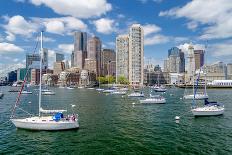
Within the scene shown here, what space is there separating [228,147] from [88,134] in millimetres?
24183

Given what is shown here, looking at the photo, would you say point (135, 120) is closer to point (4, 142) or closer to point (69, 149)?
point (69, 149)

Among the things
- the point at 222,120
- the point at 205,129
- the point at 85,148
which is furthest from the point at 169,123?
the point at 85,148

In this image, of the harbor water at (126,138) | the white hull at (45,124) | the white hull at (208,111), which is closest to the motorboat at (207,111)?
the white hull at (208,111)

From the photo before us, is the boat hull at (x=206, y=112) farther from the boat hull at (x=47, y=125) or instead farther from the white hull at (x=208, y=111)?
the boat hull at (x=47, y=125)

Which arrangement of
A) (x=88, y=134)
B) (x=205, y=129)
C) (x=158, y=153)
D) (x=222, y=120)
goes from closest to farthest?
(x=158, y=153) → (x=88, y=134) → (x=205, y=129) → (x=222, y=120)

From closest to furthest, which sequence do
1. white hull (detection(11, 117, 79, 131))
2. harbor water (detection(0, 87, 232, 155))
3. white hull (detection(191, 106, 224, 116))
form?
harbor water (detection(0, 87, 232, 155))
white hull (detection(11, 117, 79, 131))
white hull (detection(191, 106, 224, 116))

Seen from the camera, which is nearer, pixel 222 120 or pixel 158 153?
pixel 158 153

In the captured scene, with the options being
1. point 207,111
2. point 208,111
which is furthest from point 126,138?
point 208,111

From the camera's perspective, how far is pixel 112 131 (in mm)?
50000

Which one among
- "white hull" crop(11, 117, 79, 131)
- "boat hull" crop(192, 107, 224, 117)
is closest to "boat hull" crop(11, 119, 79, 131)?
"white hull" crop(11, 117, 79, 131)

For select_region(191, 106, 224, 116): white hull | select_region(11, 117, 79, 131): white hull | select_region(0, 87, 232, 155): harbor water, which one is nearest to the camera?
select_region(0, 87, 232, 155): harbor water

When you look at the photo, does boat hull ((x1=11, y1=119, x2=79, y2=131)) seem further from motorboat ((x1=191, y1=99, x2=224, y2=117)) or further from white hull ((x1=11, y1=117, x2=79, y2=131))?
motorboat ((x1=191, y1=99, x2=224, y2=117))

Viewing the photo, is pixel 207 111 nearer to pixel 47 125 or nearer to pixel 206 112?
pixel 206 112

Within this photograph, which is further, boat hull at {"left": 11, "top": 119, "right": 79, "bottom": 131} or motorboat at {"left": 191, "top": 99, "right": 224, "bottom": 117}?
motorboat at {"left": 191, "top": 99, "right": 224, "bottom": 117}
